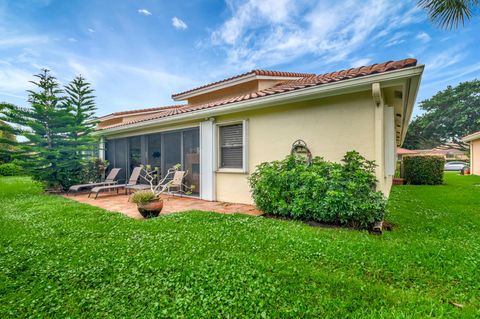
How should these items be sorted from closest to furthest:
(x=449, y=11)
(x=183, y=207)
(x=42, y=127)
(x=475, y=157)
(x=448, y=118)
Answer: (x=449, y=11) → (x=183, y=207) → (x=42, y=127) → (x=475, y=157) → (x=448, y=118)

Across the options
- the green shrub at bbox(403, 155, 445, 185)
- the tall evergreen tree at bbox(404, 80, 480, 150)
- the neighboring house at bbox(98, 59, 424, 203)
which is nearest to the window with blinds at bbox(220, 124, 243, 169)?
the neighboring house at bbox(98, 59, 424, 203)

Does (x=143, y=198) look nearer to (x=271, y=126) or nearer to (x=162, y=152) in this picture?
(x=271, y=126)

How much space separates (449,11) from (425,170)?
33.6ft

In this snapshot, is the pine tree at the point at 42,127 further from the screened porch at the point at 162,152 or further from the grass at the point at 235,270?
the grass at the point at 235,270

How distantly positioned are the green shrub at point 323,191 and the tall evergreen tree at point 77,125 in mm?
9107

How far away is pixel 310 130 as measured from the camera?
612cm

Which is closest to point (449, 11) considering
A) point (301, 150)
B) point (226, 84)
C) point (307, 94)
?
point (307, 94)

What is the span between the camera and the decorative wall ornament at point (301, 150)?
6.05m

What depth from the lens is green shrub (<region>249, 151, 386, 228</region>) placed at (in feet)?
15.6

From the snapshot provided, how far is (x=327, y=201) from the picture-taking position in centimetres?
482

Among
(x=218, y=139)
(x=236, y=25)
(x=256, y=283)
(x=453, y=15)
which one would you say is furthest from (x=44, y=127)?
(x=453, y=15)

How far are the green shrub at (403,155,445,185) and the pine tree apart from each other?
57.2ft

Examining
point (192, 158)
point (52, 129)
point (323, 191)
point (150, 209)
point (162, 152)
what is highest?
point (52, 129)

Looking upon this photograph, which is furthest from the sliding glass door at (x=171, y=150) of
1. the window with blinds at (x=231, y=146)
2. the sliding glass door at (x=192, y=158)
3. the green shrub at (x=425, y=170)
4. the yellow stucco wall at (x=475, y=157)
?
the yellow stucco wall at (x=475, y=157)
